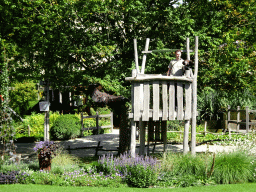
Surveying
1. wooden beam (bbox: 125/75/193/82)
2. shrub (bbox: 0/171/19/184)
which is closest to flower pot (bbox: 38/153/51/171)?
shrub (bbox: 0/171/19/184)

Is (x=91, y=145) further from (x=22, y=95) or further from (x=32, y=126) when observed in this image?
(x=22, y=95)

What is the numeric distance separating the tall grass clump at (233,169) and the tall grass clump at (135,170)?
1581mm

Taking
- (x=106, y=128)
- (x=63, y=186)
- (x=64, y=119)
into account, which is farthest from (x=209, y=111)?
(x=63, y=186)

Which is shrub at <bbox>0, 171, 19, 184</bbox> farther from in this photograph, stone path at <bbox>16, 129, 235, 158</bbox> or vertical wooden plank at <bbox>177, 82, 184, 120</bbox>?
stone path at <bbox>16, 129, 235, 158</bbox>

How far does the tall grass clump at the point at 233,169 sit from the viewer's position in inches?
328

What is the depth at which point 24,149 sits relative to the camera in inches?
622

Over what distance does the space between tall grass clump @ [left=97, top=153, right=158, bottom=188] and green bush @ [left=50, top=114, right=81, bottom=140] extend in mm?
10175

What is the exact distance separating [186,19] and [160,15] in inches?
37.2

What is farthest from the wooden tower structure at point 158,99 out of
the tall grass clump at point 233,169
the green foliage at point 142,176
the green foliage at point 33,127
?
the green foliage at point 33,127

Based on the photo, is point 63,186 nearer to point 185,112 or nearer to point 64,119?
point 185,112

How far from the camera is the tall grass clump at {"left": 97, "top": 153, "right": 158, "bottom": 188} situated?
8.17m

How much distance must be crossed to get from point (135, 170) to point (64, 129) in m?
11.0

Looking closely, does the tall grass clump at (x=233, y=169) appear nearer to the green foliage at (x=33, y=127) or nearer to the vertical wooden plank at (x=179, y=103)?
the vertical wooden plank at (x=179, y=103)

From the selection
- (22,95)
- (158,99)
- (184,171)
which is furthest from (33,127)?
(184,171)
